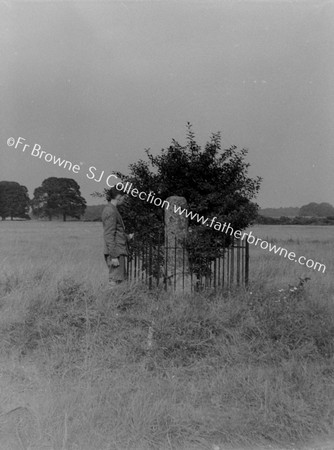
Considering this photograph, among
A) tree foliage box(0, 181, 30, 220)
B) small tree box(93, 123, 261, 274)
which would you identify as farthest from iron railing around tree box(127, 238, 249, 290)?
tree foliage box(0, 181, 30, 220)

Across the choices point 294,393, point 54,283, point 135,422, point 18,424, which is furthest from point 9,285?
point 294,393

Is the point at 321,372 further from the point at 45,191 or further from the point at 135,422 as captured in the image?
the point at 45,191

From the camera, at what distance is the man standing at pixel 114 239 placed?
6555mm

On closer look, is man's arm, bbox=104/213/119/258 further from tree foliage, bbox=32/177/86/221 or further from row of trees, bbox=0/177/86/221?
tree foliage, bbox=32/177/86/221

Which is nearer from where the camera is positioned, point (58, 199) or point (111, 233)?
point (111, 233)

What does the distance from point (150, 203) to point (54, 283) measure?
2.36 metres

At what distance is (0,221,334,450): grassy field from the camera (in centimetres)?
341

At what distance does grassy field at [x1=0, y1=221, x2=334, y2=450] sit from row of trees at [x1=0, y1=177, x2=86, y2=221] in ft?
8.83

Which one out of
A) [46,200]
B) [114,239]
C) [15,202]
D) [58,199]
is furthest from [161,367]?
[46,200]

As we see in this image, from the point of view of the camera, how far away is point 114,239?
21.7 ft

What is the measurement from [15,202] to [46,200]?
51.0 inches

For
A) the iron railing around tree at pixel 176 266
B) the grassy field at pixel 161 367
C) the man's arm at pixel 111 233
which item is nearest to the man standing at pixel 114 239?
the man's arm at pixel 111 233

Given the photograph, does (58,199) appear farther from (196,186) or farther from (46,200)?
(196,186)

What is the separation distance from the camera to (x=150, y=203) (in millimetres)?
7934
